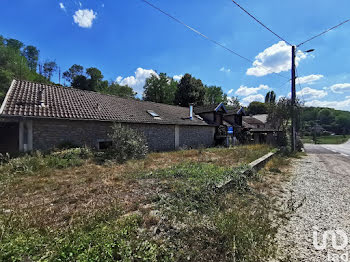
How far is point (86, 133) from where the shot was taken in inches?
384

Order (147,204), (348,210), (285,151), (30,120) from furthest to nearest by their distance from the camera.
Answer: (285,151), (30,120), (348,210), (147,204)

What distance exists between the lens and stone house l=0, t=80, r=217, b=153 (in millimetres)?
8133

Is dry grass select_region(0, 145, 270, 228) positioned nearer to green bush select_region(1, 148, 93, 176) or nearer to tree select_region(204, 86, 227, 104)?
green bush select_region(1, 148, 93, 176)

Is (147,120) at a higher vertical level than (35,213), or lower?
higher

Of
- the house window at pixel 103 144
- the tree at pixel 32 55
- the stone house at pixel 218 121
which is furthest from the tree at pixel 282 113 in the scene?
the tree at pixel 32 55

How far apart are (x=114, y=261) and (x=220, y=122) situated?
18.3 m

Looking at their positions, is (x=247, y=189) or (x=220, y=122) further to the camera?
(x=220, y=122)

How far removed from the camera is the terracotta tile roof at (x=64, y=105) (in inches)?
328

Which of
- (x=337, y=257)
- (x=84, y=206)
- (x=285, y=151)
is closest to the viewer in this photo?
(x=337, y=257)

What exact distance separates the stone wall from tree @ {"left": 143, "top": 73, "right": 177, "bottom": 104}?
2231 cm

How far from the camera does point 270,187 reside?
562 centimetres

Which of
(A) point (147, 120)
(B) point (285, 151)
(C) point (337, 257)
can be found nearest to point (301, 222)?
(C) point (337, 257)

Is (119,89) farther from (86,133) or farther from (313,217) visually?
(313,217)

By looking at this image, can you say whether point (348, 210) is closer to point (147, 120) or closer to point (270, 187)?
point (270, 187)
